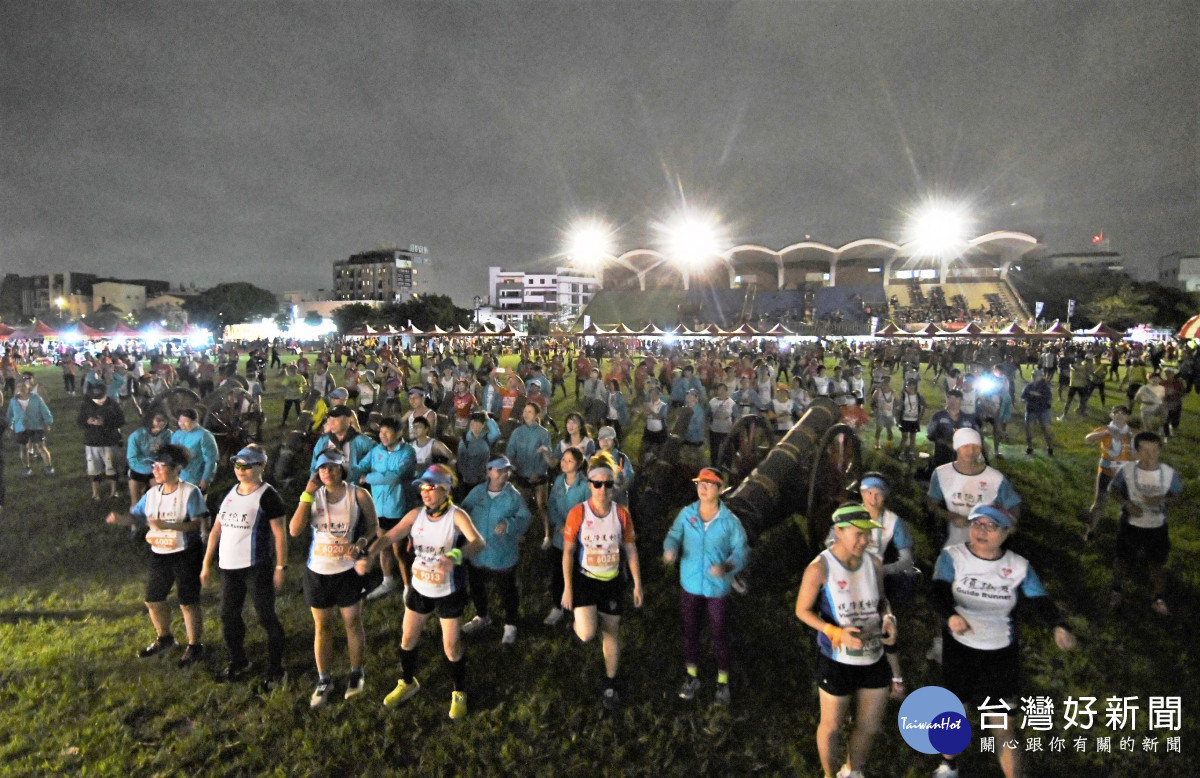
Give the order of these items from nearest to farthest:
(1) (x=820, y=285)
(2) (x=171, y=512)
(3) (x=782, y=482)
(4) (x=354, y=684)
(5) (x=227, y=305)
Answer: (4) (x=354, y=684)
(2) (x=171, y=512)
(3) (x=782, y=482)
(5) (x=227, y=305)
(1) (x=820, y=285)

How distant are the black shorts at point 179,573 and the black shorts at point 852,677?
451 cm

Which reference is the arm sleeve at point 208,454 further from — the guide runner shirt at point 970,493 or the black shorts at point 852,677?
the guide runner shirt at point 970,493

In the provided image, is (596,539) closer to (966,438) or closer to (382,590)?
(966,438)

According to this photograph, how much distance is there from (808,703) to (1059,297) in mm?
86800

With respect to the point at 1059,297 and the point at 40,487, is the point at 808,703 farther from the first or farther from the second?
the point at 1059,297

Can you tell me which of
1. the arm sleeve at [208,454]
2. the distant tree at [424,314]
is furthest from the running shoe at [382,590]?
the distant tree at [424,314]

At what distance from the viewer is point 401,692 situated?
4445 mm

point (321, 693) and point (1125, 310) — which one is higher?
point (1125, 310)

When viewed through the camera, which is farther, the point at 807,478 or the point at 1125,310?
the point at 1125,310

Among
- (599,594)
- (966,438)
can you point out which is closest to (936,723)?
(966,438)

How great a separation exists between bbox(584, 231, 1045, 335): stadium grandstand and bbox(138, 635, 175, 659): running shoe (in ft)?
191

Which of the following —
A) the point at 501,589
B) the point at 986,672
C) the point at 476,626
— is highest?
the point at 986,672

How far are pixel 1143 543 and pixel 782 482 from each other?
2881mm

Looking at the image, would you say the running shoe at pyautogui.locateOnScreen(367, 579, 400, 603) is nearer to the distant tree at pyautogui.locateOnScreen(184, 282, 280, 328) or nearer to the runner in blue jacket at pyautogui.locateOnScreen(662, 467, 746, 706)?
the runner in blue jacket at pyautogui.locateOnScreen(662, 467, 746, 706)
